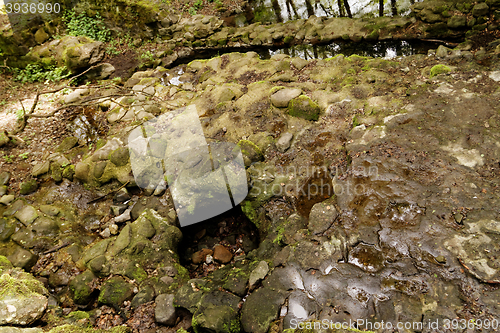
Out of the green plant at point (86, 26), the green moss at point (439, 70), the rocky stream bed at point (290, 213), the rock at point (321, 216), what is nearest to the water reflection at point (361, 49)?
the rocky stream bed at point (290, 213)

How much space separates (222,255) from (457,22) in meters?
8.32

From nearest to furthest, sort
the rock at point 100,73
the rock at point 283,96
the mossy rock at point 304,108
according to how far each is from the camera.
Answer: the mossy rock at point 304,108 → the rock at point 283,96 → the rock at point 100,73

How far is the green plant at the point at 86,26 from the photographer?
9.82 meters

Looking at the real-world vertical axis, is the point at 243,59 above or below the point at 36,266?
above

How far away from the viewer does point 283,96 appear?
5.39m

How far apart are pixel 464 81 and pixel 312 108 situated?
2.85 meters

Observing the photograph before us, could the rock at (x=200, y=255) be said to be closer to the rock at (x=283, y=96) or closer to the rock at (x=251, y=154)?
the rock at (x=251, y=154)

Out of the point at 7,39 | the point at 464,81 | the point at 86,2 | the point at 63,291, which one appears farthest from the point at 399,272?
the point at 86,2

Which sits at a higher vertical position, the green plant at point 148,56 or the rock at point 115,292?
the green plant at point 148,56

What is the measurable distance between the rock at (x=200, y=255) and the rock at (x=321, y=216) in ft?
6.23

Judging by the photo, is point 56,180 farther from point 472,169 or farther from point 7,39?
point 472,169

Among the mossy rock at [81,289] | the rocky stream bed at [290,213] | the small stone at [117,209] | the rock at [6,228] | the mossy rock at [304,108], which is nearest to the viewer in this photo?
the rocky stream bed at [290,213]

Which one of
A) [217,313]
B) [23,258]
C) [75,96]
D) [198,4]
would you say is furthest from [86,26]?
[217,313]

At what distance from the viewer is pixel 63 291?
13.0 ft
